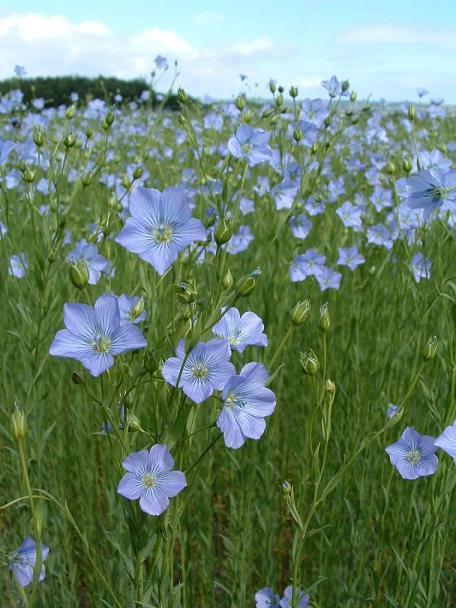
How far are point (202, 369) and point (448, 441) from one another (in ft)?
1.46

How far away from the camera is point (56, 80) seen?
15.0 m

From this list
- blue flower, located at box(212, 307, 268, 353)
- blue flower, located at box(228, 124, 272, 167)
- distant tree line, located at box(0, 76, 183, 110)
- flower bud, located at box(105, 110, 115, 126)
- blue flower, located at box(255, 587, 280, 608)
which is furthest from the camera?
distant tree line, located at box(0, 76, 183, 110)

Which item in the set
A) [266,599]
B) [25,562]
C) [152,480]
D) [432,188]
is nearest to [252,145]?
[432,188]

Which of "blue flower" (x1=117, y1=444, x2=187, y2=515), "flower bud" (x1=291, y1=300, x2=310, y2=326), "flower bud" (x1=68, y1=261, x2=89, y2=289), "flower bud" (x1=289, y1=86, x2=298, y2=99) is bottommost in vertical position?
"blue flower" (x1=117, y1=444, x2=187, y2=515)

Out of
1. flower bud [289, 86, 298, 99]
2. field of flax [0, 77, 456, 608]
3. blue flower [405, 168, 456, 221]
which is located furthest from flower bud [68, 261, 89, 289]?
flower bud [289, 86, 298, 99]

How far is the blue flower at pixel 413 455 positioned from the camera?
151 cm

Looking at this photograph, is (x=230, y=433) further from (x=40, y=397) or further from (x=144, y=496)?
(x=40, y=397)

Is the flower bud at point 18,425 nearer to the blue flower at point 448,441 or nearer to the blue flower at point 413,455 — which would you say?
the blue flower at point 448,441

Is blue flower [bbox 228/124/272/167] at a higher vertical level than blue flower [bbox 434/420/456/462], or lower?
higher

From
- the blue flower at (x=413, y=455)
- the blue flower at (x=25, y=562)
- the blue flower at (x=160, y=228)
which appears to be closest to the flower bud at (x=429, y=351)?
the blue flower at (x=413, y=455)

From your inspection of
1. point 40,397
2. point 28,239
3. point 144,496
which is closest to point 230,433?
point 144,496

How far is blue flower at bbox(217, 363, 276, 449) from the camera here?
1136 millimetres

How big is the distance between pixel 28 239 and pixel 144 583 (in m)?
2.97

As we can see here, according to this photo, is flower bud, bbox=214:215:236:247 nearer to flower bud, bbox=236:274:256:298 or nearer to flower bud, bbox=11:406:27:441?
flower bud, bbox=236:274:256:298
